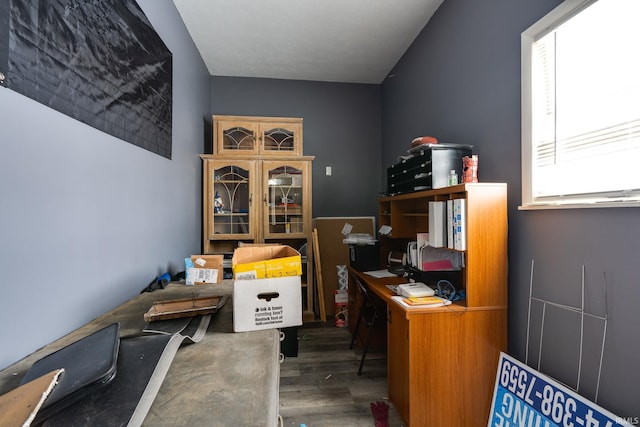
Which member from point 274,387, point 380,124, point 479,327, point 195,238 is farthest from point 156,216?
point 380,124

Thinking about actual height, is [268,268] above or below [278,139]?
below

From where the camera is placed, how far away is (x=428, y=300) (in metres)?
1.59

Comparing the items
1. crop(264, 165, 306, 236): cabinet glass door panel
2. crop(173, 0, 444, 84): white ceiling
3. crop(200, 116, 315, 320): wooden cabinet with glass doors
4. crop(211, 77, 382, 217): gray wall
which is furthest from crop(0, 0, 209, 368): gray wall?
crop(211, 77, 382, 217): gray wall

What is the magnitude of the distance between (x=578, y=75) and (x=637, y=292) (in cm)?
98

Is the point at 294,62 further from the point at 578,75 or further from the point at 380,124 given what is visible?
the point at 578,75

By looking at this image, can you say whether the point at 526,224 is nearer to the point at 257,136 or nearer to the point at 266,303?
the point at 266,303

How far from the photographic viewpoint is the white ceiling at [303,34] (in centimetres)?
225

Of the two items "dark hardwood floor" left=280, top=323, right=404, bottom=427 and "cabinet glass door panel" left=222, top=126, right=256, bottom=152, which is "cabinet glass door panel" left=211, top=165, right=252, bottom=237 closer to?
"cabinet glass door panel" left=222, top=126, right=256, bottom=152

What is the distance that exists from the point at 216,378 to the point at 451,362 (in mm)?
1331

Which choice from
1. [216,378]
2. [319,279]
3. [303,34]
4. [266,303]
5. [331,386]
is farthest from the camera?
[319,279]

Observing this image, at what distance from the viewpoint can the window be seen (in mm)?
1066

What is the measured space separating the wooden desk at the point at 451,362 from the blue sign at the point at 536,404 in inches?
3.5

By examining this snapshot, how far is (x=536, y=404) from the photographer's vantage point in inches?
48.9

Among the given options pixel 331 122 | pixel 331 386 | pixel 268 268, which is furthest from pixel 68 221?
pixel 331 122
